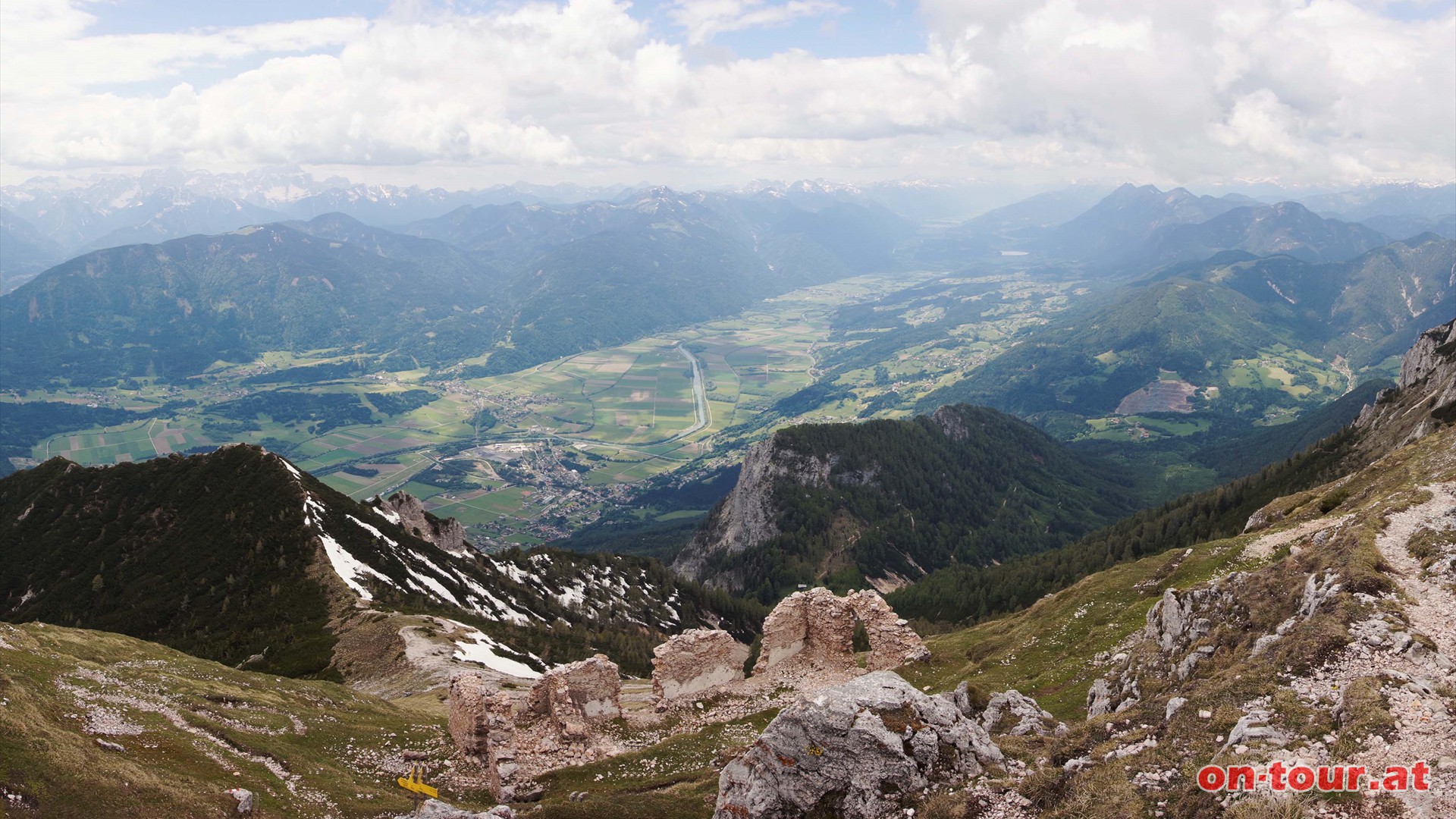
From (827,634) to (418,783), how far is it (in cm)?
2919

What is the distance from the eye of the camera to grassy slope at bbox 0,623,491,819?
29.4m

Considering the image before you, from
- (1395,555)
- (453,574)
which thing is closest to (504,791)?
(1395,555)

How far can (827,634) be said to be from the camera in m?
56.4

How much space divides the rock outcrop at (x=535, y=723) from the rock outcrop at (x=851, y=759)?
1857 cm

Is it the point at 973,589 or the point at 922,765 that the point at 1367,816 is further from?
the point at 973,589

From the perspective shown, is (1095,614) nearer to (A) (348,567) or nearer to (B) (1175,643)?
(B) (1175,643)

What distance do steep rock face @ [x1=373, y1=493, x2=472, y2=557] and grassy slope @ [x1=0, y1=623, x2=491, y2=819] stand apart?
3395 inches

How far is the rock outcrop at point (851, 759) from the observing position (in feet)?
86.9

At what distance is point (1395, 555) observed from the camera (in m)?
35.2

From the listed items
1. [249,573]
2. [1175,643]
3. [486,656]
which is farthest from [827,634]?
[249,573]

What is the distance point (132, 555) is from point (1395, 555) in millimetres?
140627

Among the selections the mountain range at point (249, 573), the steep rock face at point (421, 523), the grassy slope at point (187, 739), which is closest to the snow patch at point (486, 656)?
the mountain range at point (249, 573)

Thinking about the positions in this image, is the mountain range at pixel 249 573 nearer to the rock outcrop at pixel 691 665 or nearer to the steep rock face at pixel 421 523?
the steep rock face at pixel 421 523

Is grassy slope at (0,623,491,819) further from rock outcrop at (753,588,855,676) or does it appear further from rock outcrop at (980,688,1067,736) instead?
rock outcrop at (980,688,1067,736)
